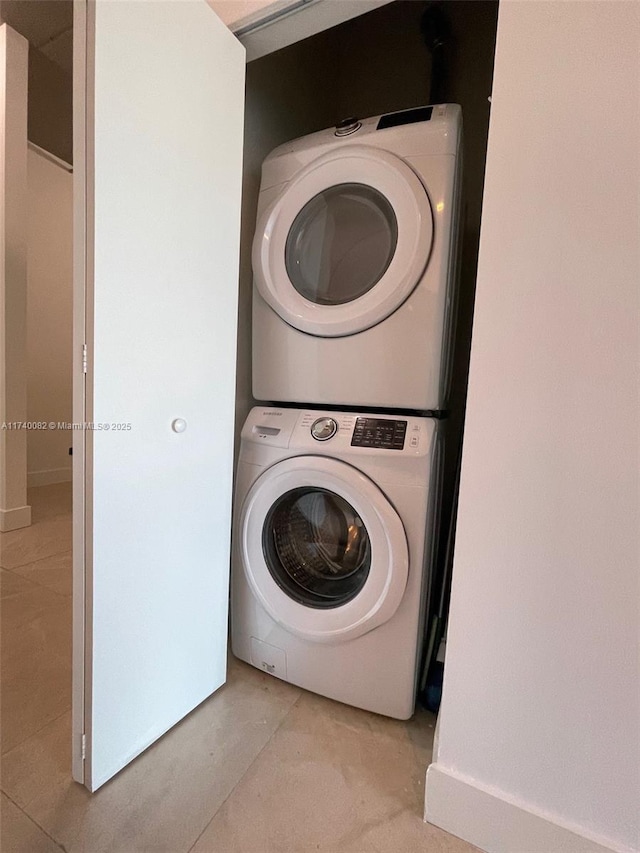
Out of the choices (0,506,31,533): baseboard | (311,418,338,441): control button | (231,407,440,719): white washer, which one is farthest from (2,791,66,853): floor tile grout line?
(0,506,31,533): baseboard

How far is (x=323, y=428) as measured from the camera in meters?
1.13

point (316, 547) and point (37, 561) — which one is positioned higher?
point (316, 547)

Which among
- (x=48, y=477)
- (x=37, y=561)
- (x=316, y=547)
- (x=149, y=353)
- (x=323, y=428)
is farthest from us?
(x=48, y=477)

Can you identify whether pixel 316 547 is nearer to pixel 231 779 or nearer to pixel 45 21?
pixel 231 779

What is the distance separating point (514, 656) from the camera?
0.76m

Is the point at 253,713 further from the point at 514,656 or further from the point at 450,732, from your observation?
the point at 514,656

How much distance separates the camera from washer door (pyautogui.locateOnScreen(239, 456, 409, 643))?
3.39ft

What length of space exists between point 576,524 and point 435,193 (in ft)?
2.63

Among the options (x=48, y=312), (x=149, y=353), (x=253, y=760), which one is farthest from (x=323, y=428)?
(x=48, y=312)

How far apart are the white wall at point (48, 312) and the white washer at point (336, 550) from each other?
240 cm

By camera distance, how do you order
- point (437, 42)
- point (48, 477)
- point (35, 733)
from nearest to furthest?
1. point (35, 733)
2. point (437, 42)
3. point (48, 477)

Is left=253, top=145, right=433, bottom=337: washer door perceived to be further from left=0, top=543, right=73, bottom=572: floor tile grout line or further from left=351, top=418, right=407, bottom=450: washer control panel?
left=0, top=543, right=73, bottom=572: floor tile grout line

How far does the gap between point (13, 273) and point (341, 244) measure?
1774 millimetres

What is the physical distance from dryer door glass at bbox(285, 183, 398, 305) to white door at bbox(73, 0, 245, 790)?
21 centimetres
